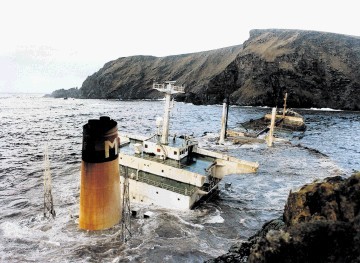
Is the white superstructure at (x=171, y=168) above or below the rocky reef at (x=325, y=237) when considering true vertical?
below

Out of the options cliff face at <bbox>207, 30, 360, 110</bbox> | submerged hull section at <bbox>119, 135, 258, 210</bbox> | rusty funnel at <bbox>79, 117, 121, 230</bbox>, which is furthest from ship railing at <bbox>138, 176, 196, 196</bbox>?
cliff face at <bbox>207, 30, 360, 110</bbox>

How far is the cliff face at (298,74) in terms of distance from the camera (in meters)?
123

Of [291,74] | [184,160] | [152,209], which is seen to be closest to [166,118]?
[184,160]

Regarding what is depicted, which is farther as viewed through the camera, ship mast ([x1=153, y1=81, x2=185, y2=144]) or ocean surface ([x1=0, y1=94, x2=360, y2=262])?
ship mast ([x1=153, y1=81, x2=185, y2=144])

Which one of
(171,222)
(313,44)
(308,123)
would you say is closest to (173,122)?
(308,123)

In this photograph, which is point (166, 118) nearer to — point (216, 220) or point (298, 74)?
point (216, 220)

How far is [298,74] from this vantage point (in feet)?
419

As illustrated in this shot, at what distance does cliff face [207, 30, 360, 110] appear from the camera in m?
123

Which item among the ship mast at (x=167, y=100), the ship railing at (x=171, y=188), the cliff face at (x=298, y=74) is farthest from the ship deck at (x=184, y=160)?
the cliff face at (x=298, y=74)

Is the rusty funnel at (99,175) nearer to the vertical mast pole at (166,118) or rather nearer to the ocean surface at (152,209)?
the ocean surface at (152,209)

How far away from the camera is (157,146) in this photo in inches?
1179

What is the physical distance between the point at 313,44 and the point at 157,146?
128m

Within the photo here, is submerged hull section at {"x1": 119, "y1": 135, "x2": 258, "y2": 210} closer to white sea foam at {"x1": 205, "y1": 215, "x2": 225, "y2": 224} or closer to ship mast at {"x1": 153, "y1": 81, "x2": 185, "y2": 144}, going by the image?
ship mast at {"x1": 153, "y1": 81, "x2": 185, "y2": 144}

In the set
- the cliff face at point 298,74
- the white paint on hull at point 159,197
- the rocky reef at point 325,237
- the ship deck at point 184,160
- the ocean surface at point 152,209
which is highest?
the cliff face at point 298,74
